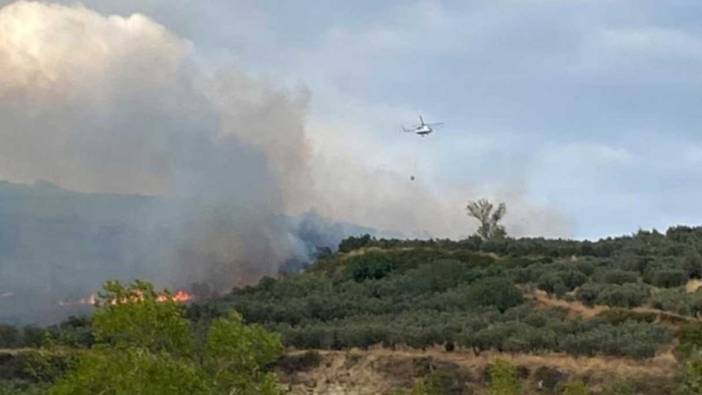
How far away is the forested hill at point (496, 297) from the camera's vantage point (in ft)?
181

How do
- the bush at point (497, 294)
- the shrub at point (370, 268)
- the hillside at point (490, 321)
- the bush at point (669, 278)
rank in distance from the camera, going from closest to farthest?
the hillside at point (490, 321) < the bush at point (669, 278) < the bush at point (497, 294) < the shrub at point (370, 268)

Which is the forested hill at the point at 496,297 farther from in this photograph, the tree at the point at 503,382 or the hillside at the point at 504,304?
the tree at the point at 503,382

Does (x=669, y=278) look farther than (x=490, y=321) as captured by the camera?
Yes

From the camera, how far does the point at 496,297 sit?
6688 cm

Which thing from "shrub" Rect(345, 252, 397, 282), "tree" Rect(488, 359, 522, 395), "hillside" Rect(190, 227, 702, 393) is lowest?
"tree" Rect(488, 359, 522, 395)

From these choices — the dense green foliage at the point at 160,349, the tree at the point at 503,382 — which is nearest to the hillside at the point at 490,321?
the tree at the point at 503,382

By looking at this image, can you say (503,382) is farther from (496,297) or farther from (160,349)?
(496,297)

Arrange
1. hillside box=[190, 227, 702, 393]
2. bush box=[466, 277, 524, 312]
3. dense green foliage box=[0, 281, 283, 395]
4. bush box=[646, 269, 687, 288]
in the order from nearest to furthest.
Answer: dense green foliage box=[0, 281, 283, 395]
hillside box=[190, 227, 702, 393]
bush box=[646, 269, 687, 288]
bush box=[466, 277, 524, 312]

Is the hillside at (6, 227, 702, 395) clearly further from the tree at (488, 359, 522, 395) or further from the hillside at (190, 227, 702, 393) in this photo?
the tree at (488, 359, 522, 395)

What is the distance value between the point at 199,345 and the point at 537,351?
1367 inches

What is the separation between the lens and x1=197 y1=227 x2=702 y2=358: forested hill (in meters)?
55.2

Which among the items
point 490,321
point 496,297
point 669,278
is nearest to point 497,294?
point 496,297

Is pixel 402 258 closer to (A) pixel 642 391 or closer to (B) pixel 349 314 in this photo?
(B) pixel 349 314

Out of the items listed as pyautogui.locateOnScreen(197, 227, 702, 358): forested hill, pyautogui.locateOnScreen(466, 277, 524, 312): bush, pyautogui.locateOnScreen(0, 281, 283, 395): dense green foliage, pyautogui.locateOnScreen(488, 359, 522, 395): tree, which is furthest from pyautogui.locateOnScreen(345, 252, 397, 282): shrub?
pyautogui.locateOnScreen(0, 281, 283, 395): dense green foliage
